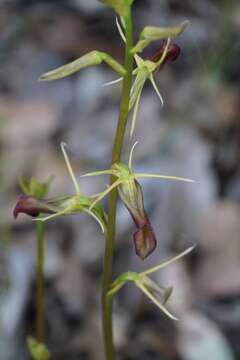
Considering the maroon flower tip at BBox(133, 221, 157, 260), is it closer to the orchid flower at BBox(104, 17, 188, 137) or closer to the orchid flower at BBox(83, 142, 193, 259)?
the orchid flower at BBox(83, 142, 193, 259)

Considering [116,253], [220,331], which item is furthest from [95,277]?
[220,331]

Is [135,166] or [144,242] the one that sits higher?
[144,242]

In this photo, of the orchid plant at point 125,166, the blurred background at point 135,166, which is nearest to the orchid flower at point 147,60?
the orchid plant at point 125,166

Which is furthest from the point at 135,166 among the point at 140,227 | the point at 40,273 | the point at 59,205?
the point at 140,227

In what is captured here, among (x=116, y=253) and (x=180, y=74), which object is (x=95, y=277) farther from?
(x=180, y=74)

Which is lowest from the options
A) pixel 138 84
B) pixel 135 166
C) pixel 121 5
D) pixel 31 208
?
pixel 135 166

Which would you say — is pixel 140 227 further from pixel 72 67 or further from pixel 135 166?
pixel 135 166

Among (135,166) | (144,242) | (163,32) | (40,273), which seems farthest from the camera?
(135,166)

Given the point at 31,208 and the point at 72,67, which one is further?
the point at 31,208

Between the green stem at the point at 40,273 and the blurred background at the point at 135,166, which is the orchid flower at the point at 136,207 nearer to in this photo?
the green stem at the point at 40,273
